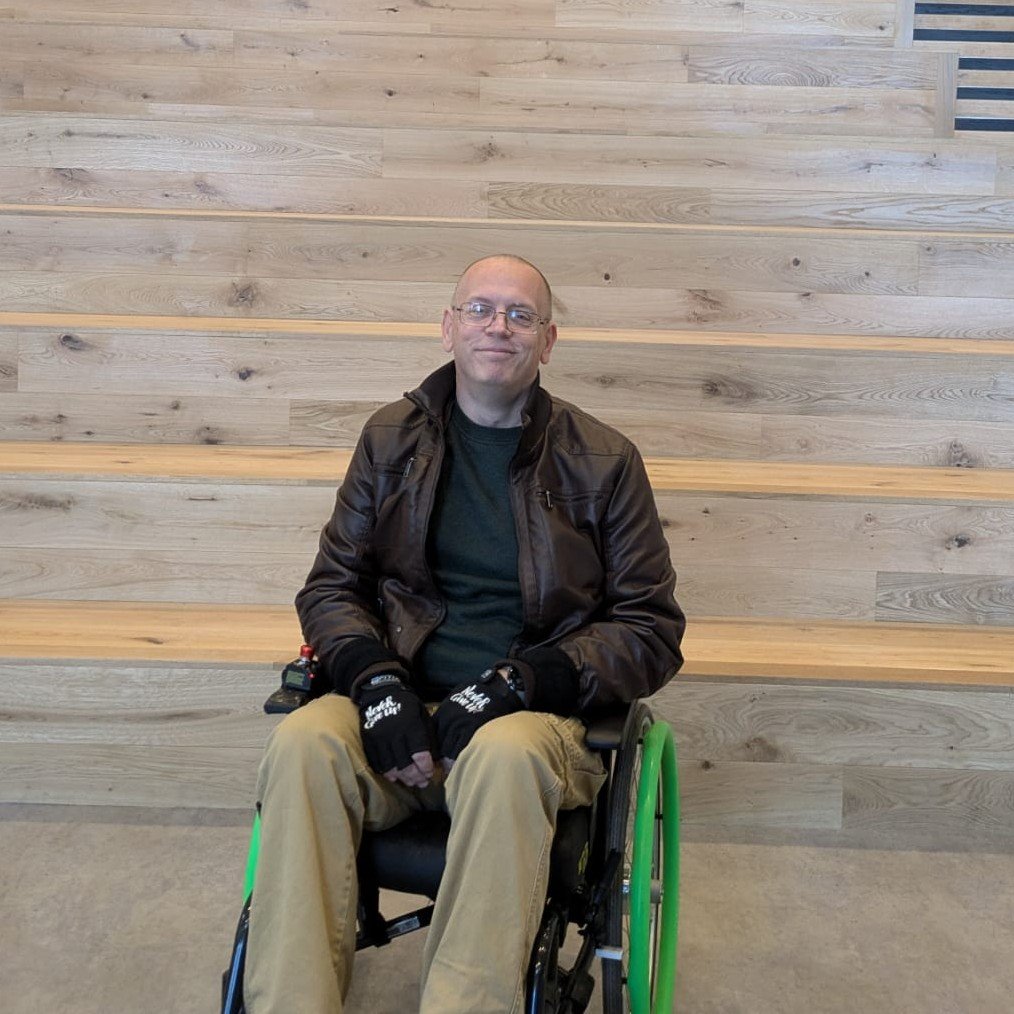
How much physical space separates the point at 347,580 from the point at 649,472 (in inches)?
42.3

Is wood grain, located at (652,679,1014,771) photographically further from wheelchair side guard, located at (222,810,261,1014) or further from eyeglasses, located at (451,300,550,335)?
wheelchair side guard, located at (222,810,261,1014)

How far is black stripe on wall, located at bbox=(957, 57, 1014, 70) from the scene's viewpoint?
382 cm

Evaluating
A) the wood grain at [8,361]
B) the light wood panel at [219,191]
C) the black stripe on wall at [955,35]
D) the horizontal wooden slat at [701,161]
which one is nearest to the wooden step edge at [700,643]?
the wood grain at [8,361]

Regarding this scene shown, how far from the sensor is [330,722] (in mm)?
1637

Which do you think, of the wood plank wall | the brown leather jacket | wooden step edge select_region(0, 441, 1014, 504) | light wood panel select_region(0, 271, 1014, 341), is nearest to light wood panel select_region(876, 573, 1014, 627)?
the wood plank wall

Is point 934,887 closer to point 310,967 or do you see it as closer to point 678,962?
point 678,962

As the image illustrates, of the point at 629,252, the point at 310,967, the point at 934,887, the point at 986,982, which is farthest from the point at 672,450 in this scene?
the point at 310,967

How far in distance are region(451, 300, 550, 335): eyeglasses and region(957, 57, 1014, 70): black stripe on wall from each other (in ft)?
8.47

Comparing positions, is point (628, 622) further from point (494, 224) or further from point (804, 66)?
point (804, 66)

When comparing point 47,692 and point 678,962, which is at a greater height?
point 47,692

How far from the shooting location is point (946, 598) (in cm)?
265

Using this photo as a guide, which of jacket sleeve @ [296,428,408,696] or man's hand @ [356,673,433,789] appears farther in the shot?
jacket sleeve @ [296,428,408,696]

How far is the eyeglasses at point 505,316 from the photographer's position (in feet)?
5.97

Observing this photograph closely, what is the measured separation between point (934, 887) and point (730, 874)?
34 centimetres
